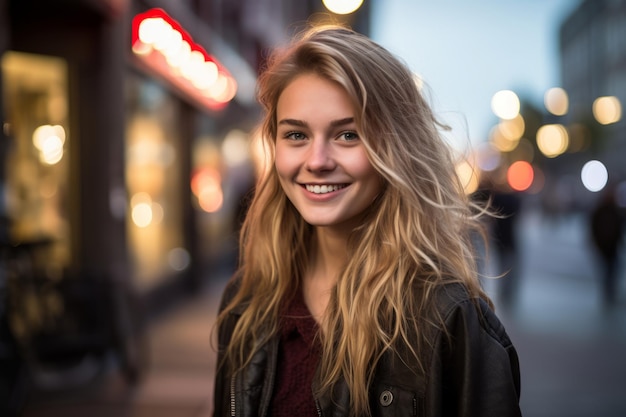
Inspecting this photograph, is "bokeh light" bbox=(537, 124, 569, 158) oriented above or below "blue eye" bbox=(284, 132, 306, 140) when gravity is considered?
above

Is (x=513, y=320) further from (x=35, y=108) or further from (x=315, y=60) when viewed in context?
(x=315, y=60)

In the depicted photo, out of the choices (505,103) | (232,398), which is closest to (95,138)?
(232,398)

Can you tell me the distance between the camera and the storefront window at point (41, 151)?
881cm

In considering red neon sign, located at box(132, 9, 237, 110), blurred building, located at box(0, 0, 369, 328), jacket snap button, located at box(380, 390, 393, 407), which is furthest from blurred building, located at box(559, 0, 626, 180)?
jacket snap button, located at box(380, 390, 393, 407)

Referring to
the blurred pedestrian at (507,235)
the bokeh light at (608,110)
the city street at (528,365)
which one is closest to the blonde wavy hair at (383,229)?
the city street at (528,365)

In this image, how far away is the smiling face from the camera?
7.19 ft

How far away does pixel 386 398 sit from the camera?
210cm

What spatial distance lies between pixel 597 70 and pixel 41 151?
71.4 metres

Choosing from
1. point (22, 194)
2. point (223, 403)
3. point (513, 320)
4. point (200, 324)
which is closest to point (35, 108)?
point (22, 194)

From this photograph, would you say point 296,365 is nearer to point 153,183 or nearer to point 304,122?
point 304,122

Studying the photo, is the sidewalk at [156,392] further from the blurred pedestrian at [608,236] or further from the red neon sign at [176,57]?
the blurred pedestrian at [608,236]

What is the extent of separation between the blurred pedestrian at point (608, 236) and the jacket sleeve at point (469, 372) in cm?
1102

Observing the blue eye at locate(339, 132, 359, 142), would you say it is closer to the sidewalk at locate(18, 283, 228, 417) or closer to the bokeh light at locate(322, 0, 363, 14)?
the sidewalk at locate(18, 283, 228, 417)

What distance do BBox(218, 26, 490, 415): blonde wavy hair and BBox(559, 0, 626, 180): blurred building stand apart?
52631mm
